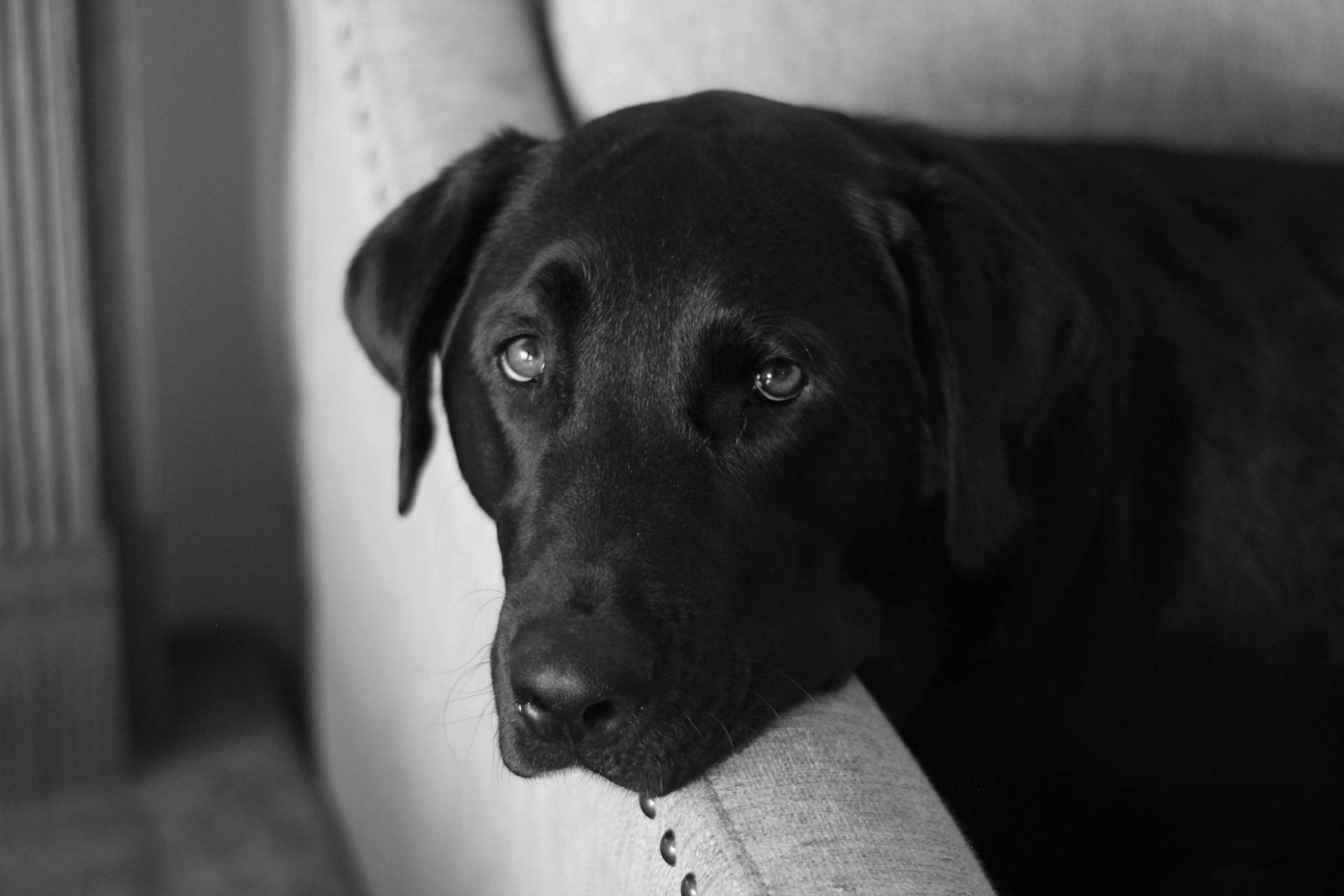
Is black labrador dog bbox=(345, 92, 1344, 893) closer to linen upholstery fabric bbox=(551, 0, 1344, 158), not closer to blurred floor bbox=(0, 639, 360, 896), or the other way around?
linen upholstery fabric bbox=(551, 0, 1344, 158)

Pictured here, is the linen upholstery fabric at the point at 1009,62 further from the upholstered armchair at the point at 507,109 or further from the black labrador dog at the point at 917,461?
the black labrador dog at the point at 917,461

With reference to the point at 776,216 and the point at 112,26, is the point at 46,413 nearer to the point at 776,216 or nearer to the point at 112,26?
the point at 112,26

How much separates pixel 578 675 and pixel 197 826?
1.46m

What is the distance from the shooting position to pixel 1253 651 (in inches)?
47.9

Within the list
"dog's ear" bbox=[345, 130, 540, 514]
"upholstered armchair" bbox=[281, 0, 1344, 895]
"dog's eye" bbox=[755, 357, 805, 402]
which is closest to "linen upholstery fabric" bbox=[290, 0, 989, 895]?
"upholstered armchair" bbox=[281, 0, 1344, 895]

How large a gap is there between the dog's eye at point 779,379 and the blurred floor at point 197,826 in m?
1.30

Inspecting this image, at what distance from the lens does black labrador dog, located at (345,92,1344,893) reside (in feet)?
3.28

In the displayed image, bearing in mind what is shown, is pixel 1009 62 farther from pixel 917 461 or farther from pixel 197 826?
pixel 197 826

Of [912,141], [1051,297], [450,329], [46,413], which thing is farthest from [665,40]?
[46,413]

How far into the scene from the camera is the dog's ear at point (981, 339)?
1067mm

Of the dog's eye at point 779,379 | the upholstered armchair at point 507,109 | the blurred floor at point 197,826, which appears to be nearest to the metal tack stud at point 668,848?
the upholstered armchair at point 507,109

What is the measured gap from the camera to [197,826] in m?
2.11

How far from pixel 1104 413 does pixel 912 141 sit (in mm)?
320

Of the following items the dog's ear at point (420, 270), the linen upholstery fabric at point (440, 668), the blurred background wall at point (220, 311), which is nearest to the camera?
the linen upholstery fabric at point (440, 668)
